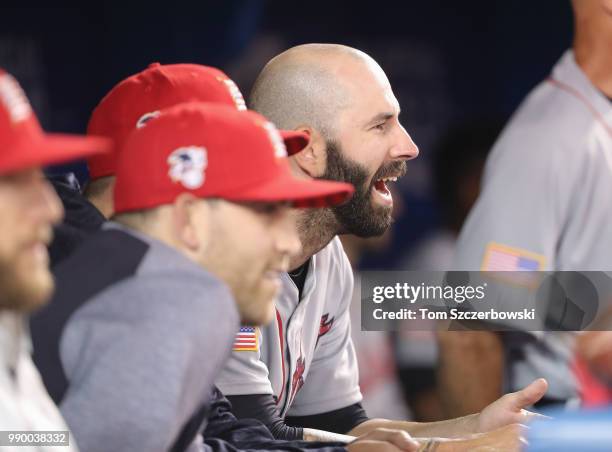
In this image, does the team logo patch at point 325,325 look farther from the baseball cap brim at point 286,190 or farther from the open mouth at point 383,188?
the baseball cap brim at point 286,190

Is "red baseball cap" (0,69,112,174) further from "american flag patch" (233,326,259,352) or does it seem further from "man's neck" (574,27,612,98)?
"man's neck" (574,27,612,98)

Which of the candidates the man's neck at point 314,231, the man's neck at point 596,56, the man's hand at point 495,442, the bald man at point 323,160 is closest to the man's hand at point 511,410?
the man's hand at point 495,442

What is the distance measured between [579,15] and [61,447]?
178cm

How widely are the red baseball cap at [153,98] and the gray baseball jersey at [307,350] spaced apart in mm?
426

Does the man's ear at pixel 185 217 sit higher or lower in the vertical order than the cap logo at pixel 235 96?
higher

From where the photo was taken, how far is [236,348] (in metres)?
2.30

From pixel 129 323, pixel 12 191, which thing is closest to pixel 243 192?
pixel 129 323

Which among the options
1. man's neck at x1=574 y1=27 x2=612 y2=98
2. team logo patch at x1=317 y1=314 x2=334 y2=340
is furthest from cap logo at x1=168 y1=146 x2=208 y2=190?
man's neck at x1=574 y1=27 x2=612 y2=98

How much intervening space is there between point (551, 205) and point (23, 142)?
1.59 metres

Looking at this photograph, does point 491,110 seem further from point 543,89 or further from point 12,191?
point 12,191

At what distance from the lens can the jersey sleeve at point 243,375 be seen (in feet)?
7.49

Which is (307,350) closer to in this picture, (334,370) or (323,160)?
(334,370)

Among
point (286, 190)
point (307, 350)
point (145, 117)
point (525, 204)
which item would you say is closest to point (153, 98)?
point (145, 117)

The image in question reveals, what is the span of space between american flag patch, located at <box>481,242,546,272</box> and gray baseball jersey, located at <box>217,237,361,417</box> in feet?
0.91
